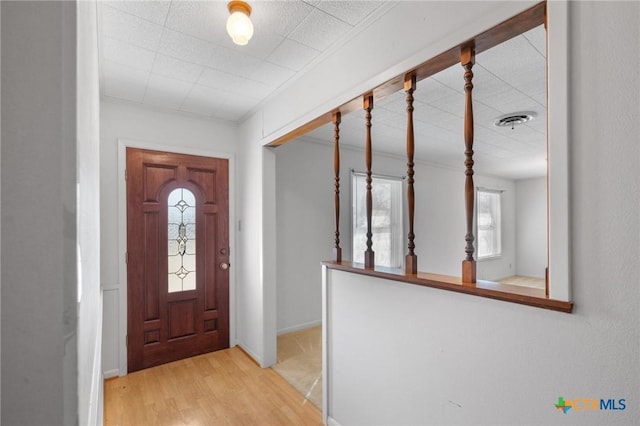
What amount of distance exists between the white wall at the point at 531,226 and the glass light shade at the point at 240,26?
24.1ft

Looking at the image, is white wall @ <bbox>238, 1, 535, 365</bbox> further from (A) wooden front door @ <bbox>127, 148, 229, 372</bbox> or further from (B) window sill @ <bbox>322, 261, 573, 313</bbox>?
(B) window sill @ <bbox>322, 261, 573, 313</bbox>

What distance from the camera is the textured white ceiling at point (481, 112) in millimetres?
1976

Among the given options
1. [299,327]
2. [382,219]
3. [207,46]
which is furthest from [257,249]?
[382,219]

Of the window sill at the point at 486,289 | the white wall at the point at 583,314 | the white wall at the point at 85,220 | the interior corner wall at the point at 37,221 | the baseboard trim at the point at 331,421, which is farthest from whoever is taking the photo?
the baseboard trim at the point at 331,421

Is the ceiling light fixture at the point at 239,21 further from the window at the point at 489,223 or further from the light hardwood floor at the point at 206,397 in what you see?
the window at the point at 489,223

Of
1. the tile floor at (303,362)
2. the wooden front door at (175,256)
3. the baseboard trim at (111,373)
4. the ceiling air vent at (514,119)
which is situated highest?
the ceiling air vent at (514,119)

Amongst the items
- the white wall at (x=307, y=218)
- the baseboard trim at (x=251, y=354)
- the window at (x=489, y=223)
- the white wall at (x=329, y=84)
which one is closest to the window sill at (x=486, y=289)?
the white wall at (x=329, y=84)

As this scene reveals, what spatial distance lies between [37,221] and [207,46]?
6.10ft

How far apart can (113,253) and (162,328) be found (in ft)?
2.76

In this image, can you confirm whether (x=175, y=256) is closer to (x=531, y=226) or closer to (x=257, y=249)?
(x=257, y=249)

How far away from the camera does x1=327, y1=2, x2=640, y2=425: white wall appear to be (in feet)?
2.80

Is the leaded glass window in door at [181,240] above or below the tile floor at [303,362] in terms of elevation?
above

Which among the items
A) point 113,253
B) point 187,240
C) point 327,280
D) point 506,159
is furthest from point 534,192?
point 113,253

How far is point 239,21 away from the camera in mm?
1481
